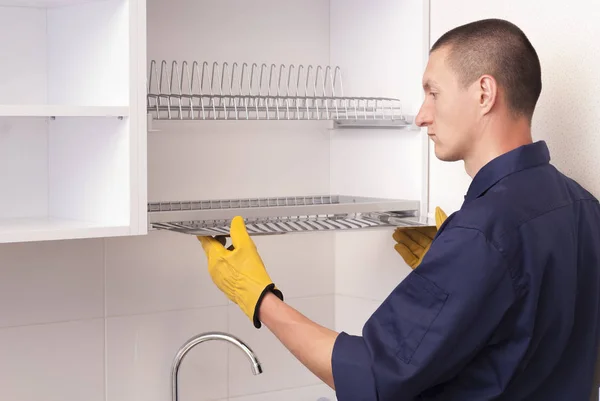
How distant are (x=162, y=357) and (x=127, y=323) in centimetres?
13

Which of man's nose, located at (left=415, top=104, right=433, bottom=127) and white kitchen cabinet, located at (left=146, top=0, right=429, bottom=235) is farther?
white kitchen cabinet, located at (left=146, top=0, right=429, bottom=235)

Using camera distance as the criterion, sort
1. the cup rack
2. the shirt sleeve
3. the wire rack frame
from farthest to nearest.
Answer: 1. the cup rack
2. the wire rack frame
3. the shirt sleeve

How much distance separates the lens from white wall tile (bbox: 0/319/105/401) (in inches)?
76.6

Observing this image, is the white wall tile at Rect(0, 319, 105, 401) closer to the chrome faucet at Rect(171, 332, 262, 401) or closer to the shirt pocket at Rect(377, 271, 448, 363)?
the chrome faucet at Rect(171, 332, 262, 401)

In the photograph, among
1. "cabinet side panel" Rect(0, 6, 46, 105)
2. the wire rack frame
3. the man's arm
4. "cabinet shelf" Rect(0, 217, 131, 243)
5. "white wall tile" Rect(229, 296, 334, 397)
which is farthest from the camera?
"white wall tile" Rect(229, 296, 334, 397)

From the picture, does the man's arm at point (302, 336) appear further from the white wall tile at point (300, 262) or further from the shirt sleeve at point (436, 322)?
the white wall tile at point (300, 262)

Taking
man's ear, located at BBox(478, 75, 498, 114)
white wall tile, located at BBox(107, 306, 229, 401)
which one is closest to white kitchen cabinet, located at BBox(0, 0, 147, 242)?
white wall tile, located at BBox(107, 306, 229, 401)

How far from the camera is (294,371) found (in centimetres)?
238

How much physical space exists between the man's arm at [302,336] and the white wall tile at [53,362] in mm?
597

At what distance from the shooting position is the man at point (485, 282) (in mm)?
1365

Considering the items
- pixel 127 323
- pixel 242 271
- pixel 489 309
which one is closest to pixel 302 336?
pixel 242 271

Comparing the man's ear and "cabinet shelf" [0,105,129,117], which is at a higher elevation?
the man's ear

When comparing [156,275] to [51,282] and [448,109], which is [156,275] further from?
[448,109]

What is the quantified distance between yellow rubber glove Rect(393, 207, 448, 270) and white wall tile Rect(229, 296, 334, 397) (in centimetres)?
42
